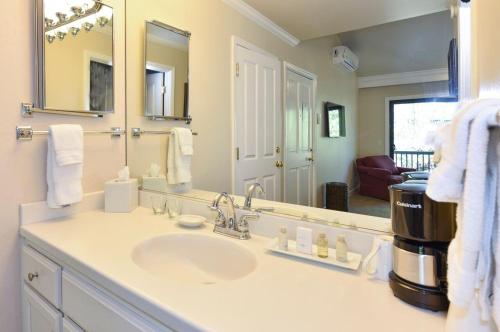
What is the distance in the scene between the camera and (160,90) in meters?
1.79

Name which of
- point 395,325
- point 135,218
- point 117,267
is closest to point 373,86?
point 395,325

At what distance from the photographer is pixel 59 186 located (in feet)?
4.53

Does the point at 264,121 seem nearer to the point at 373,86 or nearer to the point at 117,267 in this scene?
the point at 373,86

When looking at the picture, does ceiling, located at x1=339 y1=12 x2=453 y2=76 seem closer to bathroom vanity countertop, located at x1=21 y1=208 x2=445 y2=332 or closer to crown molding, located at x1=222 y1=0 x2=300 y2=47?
crown molding, located at x1=222 y1=0 x2=300 y2=47

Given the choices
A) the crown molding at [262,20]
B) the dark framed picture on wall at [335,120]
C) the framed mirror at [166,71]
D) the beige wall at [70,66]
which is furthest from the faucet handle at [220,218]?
the beige wall at [70,66]

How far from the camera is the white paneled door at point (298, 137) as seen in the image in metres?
1.25

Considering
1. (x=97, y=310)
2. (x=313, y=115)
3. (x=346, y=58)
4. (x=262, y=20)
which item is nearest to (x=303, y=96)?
(x=313, y=115)

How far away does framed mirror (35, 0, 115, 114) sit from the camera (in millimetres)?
1391

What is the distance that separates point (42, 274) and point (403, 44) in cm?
160

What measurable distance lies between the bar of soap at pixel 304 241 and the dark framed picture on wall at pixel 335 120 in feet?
1.34

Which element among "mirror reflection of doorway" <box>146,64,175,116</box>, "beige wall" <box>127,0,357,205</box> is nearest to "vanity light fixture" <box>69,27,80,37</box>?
"beige wall" <box>127,0,357,205</box>

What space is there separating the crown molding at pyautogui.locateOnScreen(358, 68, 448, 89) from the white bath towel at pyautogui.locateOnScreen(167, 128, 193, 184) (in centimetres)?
101

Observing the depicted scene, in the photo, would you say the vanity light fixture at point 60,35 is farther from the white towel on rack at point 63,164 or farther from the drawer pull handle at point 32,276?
the drawer pull handle at point 32,276

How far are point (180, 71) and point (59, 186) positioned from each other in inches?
34.9
